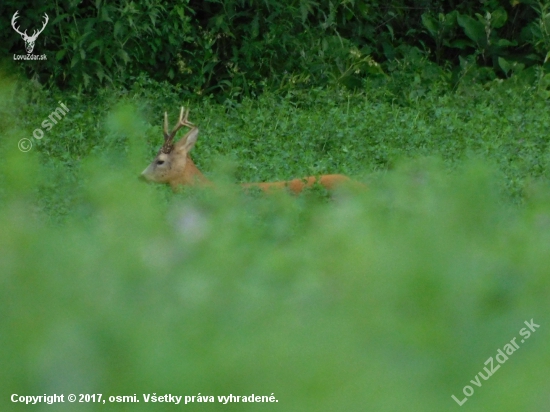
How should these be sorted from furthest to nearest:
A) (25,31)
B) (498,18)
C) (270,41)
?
(498,18)
(270,41)
(25,31)

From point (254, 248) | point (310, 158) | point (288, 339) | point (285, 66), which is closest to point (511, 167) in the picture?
point (310, 158)

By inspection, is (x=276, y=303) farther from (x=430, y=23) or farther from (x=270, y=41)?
(x=430, y=23)

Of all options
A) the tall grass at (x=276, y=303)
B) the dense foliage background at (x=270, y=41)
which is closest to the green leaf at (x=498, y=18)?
the dense foliage background at (x=270, y=41)

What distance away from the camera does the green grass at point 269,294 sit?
143 cm

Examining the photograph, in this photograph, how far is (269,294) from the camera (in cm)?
173

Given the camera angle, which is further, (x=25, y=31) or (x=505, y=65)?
(x=505, y=65)

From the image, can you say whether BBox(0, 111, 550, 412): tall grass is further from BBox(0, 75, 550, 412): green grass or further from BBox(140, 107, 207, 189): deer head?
BBox(140, 107, 207, 189): deer head

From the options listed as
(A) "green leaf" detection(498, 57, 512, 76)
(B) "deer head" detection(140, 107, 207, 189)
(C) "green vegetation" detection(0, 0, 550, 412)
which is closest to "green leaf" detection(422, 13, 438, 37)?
(A) "green leaf" detection(498, 57, 512, 76)

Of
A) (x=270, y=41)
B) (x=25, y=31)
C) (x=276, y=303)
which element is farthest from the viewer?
(x=270, y=41)

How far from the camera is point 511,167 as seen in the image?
716 centimetres

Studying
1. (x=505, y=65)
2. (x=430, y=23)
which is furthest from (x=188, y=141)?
(x=430, y=23)

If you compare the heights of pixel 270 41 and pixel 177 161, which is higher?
pixel 177 161

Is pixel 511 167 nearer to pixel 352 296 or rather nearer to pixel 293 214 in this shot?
pixel 293 214

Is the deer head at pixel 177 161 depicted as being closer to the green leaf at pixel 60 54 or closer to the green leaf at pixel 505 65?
the green leaf at pixel 60 54
